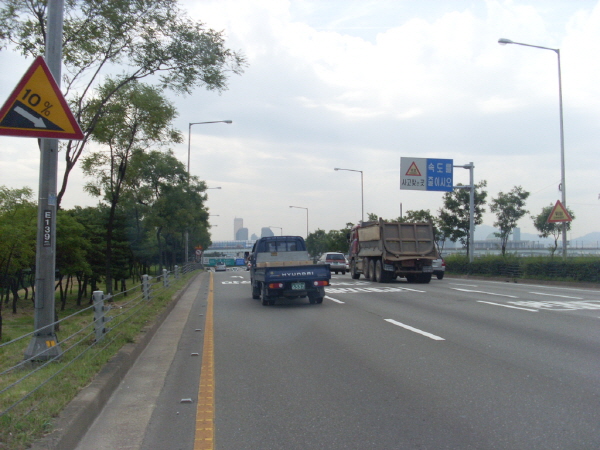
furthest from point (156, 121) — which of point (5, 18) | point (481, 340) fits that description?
point (481, 340)

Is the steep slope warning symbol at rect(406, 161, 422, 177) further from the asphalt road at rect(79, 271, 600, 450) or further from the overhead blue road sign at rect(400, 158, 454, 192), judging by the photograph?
the asphalt road at rect(79, 271, 600, 450)

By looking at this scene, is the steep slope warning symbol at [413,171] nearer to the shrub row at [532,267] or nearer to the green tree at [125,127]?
the shrub row at [532,267]

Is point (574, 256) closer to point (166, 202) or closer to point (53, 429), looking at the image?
point (166, 202)

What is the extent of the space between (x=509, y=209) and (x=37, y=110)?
4219 cm

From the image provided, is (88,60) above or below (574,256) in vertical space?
above

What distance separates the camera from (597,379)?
675 centimetres

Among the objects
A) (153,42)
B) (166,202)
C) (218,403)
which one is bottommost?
(218,403)

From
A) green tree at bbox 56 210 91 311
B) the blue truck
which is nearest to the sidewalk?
the blue truck

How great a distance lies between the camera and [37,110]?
19.6 ft

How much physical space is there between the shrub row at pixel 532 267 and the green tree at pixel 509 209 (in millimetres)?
8869

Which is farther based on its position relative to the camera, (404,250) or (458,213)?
(458,213)

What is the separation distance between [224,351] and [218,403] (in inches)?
126

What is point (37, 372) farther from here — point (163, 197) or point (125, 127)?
point (163, 197)

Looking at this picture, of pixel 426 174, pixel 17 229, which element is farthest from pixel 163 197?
pixel 426 174
